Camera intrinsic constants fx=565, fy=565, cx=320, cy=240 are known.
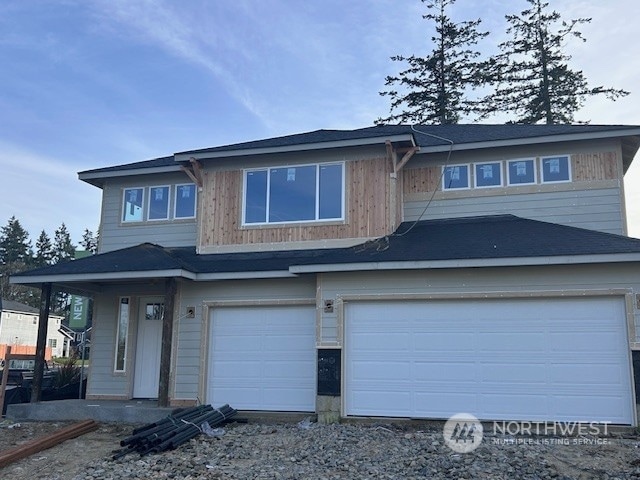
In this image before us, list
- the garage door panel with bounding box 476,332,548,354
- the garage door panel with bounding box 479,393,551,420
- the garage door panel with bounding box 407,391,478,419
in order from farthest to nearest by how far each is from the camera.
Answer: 1. the garage door panel with bounding box 407,391,478,419
2. the garage door panel with bounding box 476,332,548,354
3. the garage door panel with bounding box 479,393,551,420

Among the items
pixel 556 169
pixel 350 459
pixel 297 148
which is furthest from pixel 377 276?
pixel 556 169

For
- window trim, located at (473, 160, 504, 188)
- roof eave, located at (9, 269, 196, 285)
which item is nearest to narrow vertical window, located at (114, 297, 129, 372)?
roof eave, located at (9, 269, 196, 285)

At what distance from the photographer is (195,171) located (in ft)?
42.3

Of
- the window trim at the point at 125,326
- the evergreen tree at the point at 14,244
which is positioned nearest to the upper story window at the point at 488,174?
the window trim at the point at 125,326

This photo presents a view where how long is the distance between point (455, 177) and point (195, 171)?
19.1ft

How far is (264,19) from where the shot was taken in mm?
13586

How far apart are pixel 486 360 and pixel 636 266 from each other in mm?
2861

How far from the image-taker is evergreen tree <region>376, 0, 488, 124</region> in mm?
27406

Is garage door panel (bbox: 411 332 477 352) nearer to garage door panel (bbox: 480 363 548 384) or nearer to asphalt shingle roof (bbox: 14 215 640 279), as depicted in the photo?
garage door panel (bbox: 480 363 548 384)

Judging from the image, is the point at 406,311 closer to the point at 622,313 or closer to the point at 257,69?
the point at 622,313

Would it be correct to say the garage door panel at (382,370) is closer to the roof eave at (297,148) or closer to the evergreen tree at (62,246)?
the roof eave at (297,148)

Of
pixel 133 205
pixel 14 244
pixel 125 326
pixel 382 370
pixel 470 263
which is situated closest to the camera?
pixel 470 263

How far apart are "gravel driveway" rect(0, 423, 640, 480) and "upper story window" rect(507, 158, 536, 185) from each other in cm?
534

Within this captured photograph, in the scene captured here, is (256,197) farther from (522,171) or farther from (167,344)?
(522,171)
